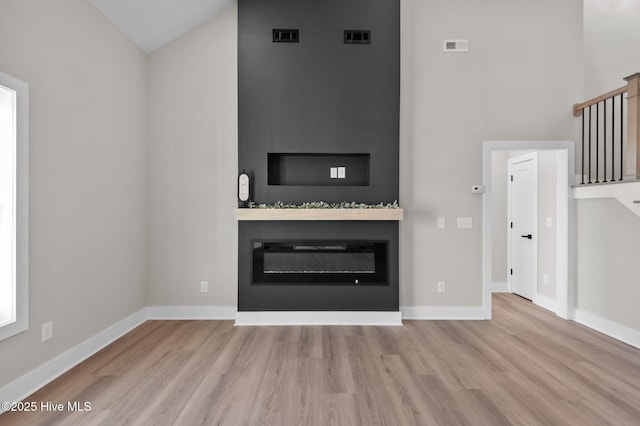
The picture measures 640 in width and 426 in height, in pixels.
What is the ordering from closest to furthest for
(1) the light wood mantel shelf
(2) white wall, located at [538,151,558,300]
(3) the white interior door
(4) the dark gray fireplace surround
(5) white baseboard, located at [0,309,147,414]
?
(5) white baseboard, located at [0,309,147,414] < (1) the light wood mantel shelf < (4) the dark gray fireplace surround < (2) white wall, located at [538,151,558,300] < (3) the white interior door

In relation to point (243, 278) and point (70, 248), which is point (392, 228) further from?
point (70, 248)

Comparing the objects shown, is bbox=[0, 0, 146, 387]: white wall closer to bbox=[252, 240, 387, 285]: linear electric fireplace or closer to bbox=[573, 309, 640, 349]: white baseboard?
bbox=[252, 240, 387, 285]: linear electric fireplace

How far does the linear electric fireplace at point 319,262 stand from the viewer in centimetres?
404

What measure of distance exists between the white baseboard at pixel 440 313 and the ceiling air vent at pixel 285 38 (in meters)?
3.52

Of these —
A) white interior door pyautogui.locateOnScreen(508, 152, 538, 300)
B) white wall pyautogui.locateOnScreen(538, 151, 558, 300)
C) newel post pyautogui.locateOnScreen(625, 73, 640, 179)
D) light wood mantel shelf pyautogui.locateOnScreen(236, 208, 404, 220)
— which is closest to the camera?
newel post pyautogui.locateOnScreen(625, 73, 640, 179)

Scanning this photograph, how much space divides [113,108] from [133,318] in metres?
2.31

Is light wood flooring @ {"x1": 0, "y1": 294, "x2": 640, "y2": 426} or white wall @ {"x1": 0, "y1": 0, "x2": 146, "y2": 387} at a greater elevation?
white wall @ {"x1": 0, "y1": 0, "x2": 146, "y2": 387}

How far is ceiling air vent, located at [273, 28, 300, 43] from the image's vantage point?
3.98 m

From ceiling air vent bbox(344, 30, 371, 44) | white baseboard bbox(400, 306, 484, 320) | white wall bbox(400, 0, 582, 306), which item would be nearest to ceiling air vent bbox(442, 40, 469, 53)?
white wall bbox(400, 0, 582, 306)

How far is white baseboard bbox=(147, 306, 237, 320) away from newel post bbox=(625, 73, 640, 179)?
4511 millimetres

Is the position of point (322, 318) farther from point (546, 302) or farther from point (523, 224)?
A: point (523, 224)

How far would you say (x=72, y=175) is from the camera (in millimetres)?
2801

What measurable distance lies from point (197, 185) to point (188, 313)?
5.19ft

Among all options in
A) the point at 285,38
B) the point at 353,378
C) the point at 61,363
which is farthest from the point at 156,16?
the point at 353,378
